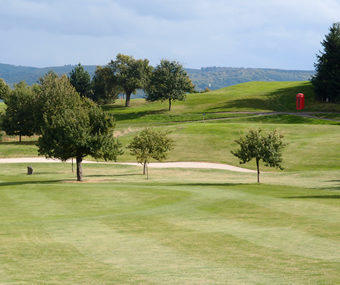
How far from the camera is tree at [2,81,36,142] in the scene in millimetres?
75625

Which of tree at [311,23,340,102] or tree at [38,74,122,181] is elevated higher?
tree at [311,23,340,102]

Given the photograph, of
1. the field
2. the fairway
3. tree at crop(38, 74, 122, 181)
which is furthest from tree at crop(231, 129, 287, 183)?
tree at crop(38, 74, 122, 181)

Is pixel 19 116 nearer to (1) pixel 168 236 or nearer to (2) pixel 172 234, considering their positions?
(2) pixel 172 234

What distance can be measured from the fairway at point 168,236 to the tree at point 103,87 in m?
105

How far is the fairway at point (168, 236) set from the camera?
32.7 ft

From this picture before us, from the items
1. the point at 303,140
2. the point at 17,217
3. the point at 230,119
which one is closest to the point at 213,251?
the point at 17,217

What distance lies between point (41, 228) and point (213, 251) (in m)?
7.57

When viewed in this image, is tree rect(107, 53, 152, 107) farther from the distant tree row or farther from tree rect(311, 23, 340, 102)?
tree rect(311, 23, 340, 102)

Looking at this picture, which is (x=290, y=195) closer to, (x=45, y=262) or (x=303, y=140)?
(x=45, y=262)

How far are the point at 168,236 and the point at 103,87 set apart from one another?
12318 cm

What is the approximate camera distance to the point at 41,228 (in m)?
16.6

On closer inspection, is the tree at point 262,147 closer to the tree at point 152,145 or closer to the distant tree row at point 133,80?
the tree at point 152,145

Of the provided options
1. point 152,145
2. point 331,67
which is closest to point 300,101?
point 331,67

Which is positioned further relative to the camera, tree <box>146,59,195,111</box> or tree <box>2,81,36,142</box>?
tree <box>146,59,195,111</box>
